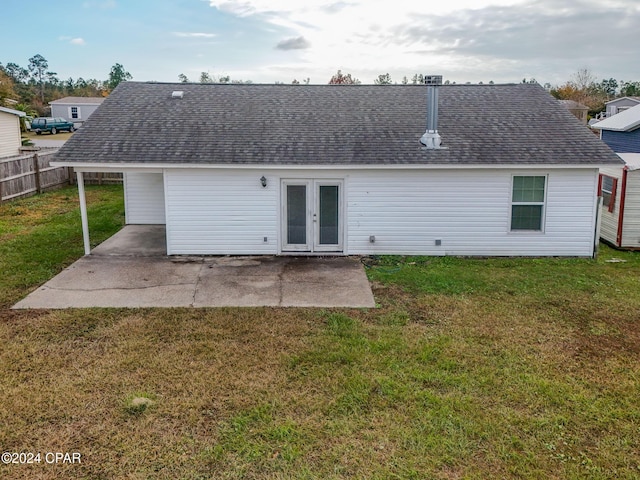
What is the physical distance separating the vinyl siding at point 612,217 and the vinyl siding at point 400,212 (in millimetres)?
1460

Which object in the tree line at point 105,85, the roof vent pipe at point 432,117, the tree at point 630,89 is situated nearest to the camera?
the roof vent pipe at point 432,117

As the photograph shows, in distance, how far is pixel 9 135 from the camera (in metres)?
26.0

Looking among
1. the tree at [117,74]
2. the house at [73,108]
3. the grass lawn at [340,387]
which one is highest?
the tree at [117,74]

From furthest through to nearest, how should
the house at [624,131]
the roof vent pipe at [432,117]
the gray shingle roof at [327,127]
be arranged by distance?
the house at [624,131] → the roof vent pipe at [432,117] → the gray shingle roof at [327,127]

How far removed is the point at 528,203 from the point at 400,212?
3.07 metres

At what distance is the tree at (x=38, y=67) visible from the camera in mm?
89150

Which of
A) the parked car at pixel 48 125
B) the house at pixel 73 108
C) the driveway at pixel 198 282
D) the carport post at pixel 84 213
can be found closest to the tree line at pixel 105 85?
the parked car at pixel 48 125

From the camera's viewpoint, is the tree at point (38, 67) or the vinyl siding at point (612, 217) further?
the tree at point (38, 67)

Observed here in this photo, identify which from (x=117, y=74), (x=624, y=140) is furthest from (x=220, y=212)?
(x=117, y=74)

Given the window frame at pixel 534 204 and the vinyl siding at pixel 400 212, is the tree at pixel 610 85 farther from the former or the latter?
the window frame at pixel 534 204

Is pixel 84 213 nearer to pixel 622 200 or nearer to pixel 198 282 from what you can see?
pixel 198 282

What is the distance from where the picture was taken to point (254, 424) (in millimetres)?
5395

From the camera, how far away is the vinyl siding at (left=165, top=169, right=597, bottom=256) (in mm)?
11859

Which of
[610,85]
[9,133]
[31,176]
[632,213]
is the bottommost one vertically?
[632,213]
